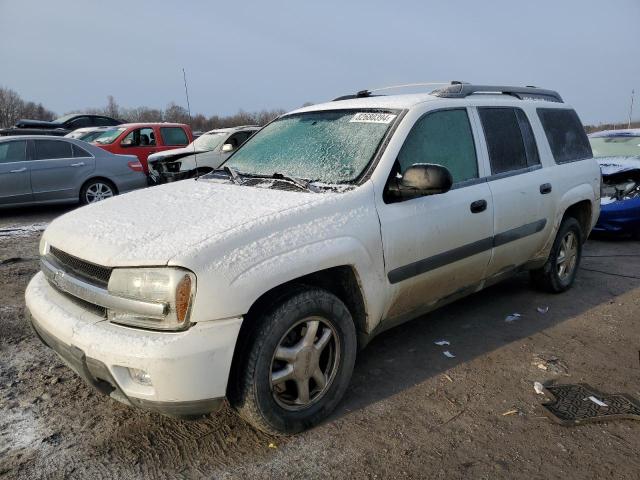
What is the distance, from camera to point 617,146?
8.20m

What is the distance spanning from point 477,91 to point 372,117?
1.05 meters

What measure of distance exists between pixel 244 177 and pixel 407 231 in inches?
45.7

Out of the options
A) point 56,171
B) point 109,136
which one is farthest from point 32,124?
point 56,171

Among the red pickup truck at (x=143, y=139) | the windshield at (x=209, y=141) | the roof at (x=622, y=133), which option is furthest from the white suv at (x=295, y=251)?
the red pickup truck at (x=143, y=139)

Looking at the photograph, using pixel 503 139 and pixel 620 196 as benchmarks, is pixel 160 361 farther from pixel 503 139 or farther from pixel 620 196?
pixel 620 196

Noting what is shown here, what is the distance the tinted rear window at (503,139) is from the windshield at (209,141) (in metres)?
8.18

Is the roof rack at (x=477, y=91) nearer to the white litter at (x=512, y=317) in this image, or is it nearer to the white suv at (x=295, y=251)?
the white suv at (x=295, y=251)

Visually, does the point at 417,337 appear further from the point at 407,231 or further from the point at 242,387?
the point at 242,387

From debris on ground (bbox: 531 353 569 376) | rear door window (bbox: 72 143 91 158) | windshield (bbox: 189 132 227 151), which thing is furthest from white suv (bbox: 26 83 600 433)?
windshield (bbox: 189 132 227 151)

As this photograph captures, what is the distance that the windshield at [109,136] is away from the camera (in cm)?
1205

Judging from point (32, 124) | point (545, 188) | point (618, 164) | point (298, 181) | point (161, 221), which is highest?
A: point (32, 124)

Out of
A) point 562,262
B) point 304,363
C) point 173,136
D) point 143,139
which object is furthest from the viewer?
point 173,136

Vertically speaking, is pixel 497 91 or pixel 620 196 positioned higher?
pixel 497 91

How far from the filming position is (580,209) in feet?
15.9
